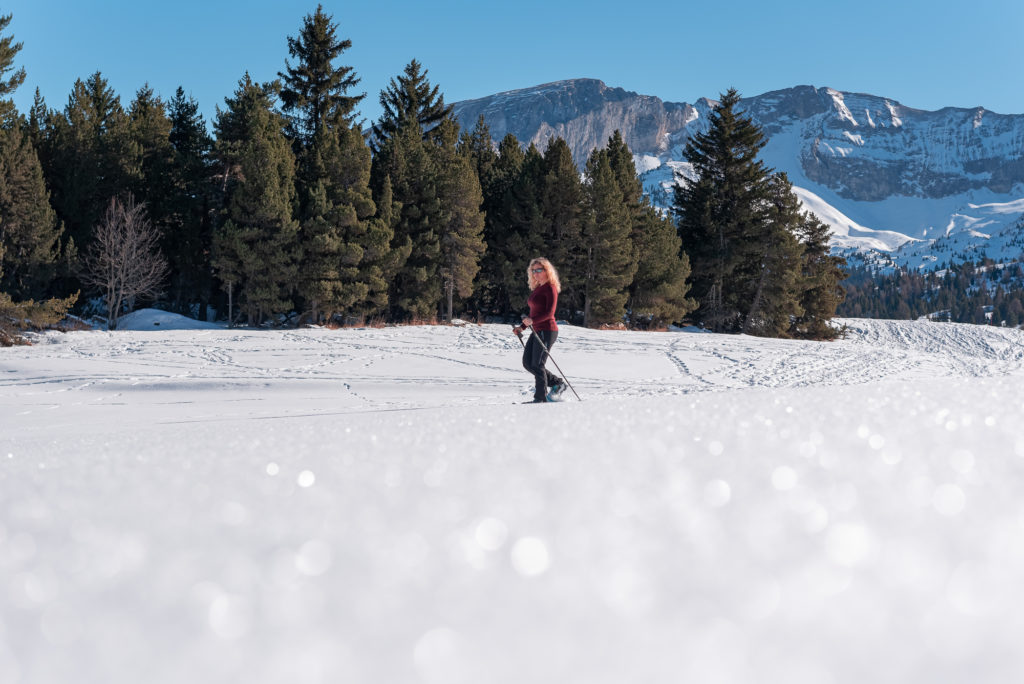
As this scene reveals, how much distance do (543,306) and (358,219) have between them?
65.3 ft

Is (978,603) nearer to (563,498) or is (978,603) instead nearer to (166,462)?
(563,498)

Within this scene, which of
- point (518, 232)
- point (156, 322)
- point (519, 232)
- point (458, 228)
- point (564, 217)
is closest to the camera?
point (156, 322)

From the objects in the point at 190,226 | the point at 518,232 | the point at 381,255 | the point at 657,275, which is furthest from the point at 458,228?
the point at 190,226

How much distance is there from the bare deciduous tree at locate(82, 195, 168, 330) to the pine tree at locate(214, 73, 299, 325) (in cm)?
290

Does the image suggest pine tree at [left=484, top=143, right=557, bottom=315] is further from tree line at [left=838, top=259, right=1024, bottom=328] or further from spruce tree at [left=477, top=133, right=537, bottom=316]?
tree line at [left=838, top=259, right=1024, bottom=328]

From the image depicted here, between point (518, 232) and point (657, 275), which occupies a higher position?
point (518, 232)

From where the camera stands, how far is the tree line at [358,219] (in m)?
24.1

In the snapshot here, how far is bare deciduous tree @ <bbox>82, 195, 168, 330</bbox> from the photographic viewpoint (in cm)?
2342

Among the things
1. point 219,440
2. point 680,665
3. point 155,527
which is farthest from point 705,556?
point 219,440

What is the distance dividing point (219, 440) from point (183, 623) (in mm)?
1378

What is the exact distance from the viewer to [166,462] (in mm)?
1858

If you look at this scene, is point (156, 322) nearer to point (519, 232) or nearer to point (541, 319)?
point (519, 232)

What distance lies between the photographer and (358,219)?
25.9 meters

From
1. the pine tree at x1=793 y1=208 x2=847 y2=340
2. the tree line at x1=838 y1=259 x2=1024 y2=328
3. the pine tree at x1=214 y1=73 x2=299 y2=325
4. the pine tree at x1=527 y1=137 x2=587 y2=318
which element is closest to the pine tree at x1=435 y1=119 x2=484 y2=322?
the pine tree at x1=527 y1=137 x2=587 y2=318
